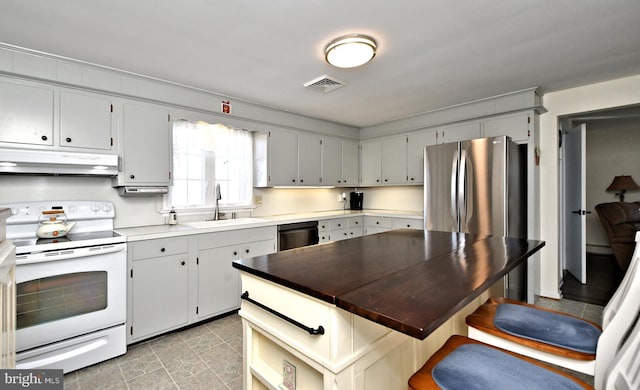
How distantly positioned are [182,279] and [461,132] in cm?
364

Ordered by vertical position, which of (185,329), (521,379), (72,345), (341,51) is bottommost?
(185,329)

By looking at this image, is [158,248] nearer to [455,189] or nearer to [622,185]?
[455,189]

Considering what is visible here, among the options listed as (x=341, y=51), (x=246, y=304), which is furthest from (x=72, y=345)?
(x=341, y=51)

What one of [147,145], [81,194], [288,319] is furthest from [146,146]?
[288,319]

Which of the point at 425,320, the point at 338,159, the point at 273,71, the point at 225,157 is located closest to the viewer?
the point at 425,320

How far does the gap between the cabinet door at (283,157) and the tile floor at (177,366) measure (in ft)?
6.21

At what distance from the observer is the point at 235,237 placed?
3090 mm

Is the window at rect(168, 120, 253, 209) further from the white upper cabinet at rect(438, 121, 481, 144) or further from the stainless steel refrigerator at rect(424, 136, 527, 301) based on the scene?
the white upper cabinet at rect(438, 121, 481, 144)

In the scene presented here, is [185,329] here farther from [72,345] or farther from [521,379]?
[521,379]

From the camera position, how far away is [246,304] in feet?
4.83

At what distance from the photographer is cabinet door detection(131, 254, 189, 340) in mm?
2449

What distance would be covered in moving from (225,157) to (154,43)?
1.65m

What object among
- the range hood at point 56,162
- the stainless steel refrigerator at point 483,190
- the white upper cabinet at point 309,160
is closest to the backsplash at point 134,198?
the range hood at point 56,162

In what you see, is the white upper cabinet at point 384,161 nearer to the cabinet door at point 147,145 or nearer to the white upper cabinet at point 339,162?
the white upper cabinet at point 339,162
